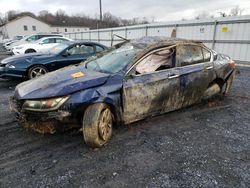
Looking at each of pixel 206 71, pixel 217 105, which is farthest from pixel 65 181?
pixel 217 105

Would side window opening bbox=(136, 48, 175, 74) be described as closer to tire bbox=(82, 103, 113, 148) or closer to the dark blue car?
tire bbox=(82, 103, 113, 148)

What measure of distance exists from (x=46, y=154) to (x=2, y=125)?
148 centimetres

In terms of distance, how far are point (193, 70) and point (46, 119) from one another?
112 inches

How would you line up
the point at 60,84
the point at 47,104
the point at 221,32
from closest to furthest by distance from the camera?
the point at 47,104 < the point at 60,84 < the point at 221,32

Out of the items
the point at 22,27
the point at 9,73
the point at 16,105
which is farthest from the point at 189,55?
the point at 22,27

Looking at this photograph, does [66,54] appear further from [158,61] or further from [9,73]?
[158,61]

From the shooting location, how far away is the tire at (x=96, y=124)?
2944 millimetres

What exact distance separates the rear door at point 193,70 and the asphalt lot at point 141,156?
0.51 meters

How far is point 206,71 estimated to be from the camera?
4434 mm

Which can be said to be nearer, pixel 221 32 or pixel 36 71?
pixel 36 71

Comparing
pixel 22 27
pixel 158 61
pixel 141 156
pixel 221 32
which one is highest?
pixel 22 27

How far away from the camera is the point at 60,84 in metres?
3.11

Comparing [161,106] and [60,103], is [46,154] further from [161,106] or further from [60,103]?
[161,106]

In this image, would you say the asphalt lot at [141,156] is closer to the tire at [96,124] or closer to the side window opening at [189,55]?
the tire at [96,124]
